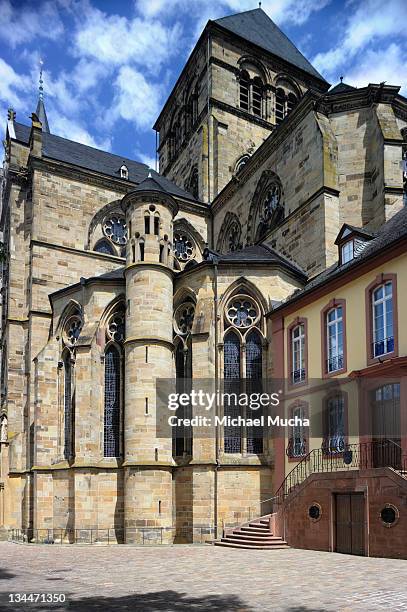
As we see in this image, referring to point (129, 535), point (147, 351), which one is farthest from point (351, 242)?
point (129, 535)

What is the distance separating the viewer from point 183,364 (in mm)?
24172

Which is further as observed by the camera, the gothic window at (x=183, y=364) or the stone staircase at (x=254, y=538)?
the gothic window at (x=183, y=364)

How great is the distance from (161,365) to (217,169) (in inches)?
693

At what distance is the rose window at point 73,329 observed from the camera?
86.3 feet

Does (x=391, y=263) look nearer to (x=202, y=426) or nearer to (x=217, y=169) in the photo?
(x=202, y=426)

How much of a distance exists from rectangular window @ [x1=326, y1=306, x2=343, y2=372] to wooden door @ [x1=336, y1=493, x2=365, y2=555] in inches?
162

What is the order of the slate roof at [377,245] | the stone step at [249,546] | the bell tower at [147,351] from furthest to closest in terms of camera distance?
the bell tower at [147,351] → the stone step at [249,546] → the slate roof at [377,245]

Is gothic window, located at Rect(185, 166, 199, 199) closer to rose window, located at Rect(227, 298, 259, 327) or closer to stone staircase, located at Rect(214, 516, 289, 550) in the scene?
rose window, located at Rect(227, 298, 259, 327)

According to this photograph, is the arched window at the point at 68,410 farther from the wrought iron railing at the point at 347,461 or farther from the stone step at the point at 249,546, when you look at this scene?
the wrought iron railing at the point at 347,461

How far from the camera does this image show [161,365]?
23031 mm

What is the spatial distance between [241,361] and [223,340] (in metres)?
0.99

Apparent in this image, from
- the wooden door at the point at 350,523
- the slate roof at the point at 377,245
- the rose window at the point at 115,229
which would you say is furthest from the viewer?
the rose window at the point at 115,229

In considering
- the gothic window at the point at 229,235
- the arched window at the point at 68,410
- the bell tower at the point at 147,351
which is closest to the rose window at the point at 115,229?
the gothic window at the point at 229,235

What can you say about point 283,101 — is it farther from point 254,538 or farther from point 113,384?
point 254,538
